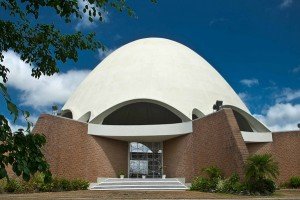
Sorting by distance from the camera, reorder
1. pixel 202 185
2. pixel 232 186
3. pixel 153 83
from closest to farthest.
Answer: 1. pixel 232 186
2. pixel 202 185
3. pixel 153 83

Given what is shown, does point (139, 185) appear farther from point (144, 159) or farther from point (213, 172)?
point (144, 159)

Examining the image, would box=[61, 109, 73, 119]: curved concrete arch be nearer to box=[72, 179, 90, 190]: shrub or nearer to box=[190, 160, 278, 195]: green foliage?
box=[72, 179, 90, 190]: shrub

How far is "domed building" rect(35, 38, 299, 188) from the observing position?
23641 mm

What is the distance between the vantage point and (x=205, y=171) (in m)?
21.5

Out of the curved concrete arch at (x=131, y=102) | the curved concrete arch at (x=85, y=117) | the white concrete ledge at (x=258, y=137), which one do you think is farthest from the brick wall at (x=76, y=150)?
the white concrete ledge at (x=258, y=137)

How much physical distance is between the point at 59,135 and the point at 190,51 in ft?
58.0

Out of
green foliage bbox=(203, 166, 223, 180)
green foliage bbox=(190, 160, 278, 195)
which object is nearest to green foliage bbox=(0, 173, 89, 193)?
green foliage bbox=(203, 166, 223, 180)

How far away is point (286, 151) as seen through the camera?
85.8 ft

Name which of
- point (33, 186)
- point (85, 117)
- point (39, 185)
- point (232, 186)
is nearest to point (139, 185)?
point (39, 185)

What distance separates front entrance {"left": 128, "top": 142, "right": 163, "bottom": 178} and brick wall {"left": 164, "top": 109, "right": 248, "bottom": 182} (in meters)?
1.66

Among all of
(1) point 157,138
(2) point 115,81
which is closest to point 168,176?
(1) point 157,138

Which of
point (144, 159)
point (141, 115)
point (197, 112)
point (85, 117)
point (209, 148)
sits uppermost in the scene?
point (141, 115)

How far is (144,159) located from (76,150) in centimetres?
734

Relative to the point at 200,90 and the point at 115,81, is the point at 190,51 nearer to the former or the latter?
the point at 200,90
